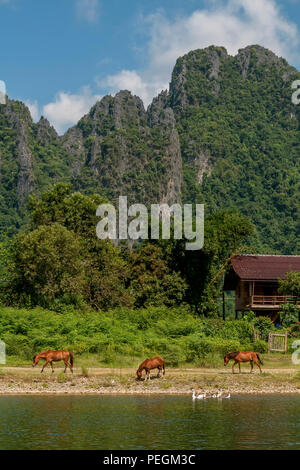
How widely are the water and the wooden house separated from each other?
77.6 ft

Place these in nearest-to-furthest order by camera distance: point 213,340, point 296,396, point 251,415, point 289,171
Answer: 1. point 251,415
2. point 296,396
3. point 213,340
4. point 289,171

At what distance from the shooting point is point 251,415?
17672 mm

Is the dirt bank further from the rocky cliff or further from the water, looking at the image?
the rocky cliff

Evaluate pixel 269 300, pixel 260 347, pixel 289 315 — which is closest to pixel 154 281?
pixel 269 300

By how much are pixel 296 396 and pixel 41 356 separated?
380 inches

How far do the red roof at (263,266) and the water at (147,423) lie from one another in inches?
937

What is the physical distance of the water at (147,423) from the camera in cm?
1423

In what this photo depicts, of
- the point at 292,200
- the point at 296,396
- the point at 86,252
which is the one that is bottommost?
the point at 296,396

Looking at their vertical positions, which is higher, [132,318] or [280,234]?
[280,234]

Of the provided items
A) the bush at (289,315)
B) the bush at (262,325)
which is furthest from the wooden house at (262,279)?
the bush at (262,325)

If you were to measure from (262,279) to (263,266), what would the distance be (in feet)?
5.96

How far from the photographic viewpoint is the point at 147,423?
1634 centimetres

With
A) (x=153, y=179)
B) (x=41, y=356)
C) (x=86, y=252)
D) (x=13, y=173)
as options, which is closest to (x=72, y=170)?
(x=13, y=173)
